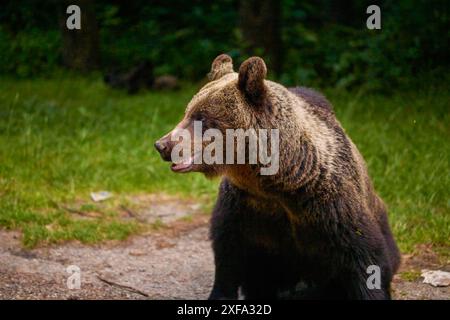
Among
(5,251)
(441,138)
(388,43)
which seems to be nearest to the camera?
(5,251)

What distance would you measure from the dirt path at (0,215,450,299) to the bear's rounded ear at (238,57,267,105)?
175 centimetres

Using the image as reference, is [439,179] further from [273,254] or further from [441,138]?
[273,254]

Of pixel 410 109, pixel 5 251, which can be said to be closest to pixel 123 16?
pixel 410 109

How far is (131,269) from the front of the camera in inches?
214

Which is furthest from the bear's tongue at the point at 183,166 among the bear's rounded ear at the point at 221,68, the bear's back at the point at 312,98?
the bear's back at the point at 312,98

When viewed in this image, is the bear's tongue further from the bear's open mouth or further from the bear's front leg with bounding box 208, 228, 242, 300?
the bear's front leg with bounding box 208, 228, 242, 300

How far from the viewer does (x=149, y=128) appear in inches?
345

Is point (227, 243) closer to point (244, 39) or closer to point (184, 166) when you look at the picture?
point (184, 166)

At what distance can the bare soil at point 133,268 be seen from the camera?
15.8 ft

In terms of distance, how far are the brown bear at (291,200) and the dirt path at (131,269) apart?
681 mm

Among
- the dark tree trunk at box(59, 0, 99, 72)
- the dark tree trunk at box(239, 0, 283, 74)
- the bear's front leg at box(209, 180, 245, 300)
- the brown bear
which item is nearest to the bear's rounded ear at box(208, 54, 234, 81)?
the brown bear

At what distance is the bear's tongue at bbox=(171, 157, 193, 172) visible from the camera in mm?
3818

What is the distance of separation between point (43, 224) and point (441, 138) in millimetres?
4371

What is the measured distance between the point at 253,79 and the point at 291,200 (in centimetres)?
73
